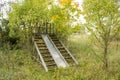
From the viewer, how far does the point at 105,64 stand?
10.3 metres

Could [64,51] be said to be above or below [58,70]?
above

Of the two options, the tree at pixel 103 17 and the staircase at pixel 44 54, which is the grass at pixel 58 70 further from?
the tree at pixel 103 17

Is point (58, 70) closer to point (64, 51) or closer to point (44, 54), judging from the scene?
point (44, 54)

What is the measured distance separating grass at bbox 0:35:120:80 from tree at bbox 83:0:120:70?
925 mm

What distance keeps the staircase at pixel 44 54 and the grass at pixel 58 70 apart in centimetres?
34

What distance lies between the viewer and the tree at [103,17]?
9641 mm

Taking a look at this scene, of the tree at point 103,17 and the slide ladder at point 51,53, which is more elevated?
the tree at point 103,17

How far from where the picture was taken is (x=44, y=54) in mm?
11500

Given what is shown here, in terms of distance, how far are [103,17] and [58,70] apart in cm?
327

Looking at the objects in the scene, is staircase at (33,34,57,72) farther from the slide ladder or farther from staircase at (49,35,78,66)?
staircase at (49,35,78,66)

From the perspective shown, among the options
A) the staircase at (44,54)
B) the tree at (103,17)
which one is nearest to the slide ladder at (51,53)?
the staircase at (44,54)

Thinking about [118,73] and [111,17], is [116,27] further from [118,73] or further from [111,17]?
[118,73]

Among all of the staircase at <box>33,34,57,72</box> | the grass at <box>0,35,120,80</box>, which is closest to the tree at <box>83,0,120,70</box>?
the grass at <box>0,35,120,80</box>

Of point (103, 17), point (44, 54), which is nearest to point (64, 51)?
point (44, 54)
